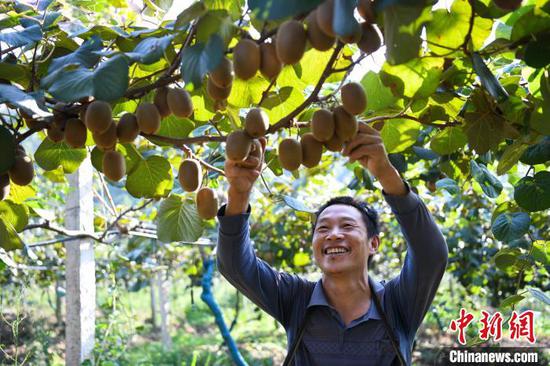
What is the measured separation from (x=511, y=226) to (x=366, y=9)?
81cm

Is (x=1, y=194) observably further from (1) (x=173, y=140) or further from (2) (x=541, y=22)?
(2) (x=541, y=22)

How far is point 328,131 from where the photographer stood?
0.89 metres

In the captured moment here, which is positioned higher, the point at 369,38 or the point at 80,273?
the point at 80,273

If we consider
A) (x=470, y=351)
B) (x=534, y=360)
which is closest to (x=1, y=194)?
(x=470, y=351)

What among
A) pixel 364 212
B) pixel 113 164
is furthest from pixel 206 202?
pixel 364 212

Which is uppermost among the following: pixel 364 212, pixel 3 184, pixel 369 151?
pixel 364 212

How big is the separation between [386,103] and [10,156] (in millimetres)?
590

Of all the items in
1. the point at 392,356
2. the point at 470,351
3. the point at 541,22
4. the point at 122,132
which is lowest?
the point at 392,356

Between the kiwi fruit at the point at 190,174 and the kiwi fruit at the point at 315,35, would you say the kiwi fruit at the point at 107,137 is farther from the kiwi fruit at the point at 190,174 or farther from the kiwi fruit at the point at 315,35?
the kiwi fruit at the point at 315,35

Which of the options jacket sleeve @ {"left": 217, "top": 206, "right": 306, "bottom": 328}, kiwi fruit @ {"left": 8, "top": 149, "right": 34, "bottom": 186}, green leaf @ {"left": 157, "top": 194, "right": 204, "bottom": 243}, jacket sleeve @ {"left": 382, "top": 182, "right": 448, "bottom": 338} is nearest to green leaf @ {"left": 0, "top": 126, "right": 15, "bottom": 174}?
kiwi fruit @ {"left": 8, "top": 149, "right": 34, "bottom": 186}

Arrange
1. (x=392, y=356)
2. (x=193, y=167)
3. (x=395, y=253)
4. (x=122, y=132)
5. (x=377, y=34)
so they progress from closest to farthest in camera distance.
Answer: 1. (x=377, y=34)
2. (x=122, y=132)
3. (x=193, y=167)
4. (x=392, y=356)
5. (x=395, y=253)

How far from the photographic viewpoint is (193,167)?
1.06 meters

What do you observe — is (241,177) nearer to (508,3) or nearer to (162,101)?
(162,101)

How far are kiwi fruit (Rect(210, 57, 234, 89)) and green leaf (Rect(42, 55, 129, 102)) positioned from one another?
4.3 inches
